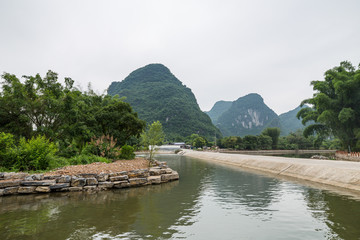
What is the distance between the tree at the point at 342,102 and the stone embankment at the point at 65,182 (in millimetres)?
43630

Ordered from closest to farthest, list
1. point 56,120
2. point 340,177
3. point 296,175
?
point 340,177, point 296,175, point 56,120

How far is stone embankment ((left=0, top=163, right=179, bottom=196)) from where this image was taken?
13008 mm

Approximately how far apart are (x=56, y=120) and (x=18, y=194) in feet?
38.3

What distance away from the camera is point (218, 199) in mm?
12031

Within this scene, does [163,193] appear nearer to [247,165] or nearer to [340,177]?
Result: [340,177]

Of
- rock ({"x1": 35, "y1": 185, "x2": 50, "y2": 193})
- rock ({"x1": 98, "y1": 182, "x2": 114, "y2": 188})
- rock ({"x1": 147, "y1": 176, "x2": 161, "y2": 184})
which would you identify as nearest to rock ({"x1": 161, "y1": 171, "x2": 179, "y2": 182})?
rock ({"x1": 147, "y1": 176, "x2": 161, "y2": 184})

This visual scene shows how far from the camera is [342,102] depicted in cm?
4459

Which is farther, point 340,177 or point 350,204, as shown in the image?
point 340,177

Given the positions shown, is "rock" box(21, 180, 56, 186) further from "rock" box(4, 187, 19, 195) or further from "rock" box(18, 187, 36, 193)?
"rock" box(4, 187, 19, 195)

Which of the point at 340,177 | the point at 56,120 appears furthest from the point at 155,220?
the point at 56,120

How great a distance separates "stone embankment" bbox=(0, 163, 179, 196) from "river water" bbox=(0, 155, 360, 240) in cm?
75

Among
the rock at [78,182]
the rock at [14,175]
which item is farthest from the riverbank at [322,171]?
the rock at [14,175]

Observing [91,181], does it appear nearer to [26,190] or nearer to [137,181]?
[137,181]

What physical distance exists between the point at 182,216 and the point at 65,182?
9.37 m
